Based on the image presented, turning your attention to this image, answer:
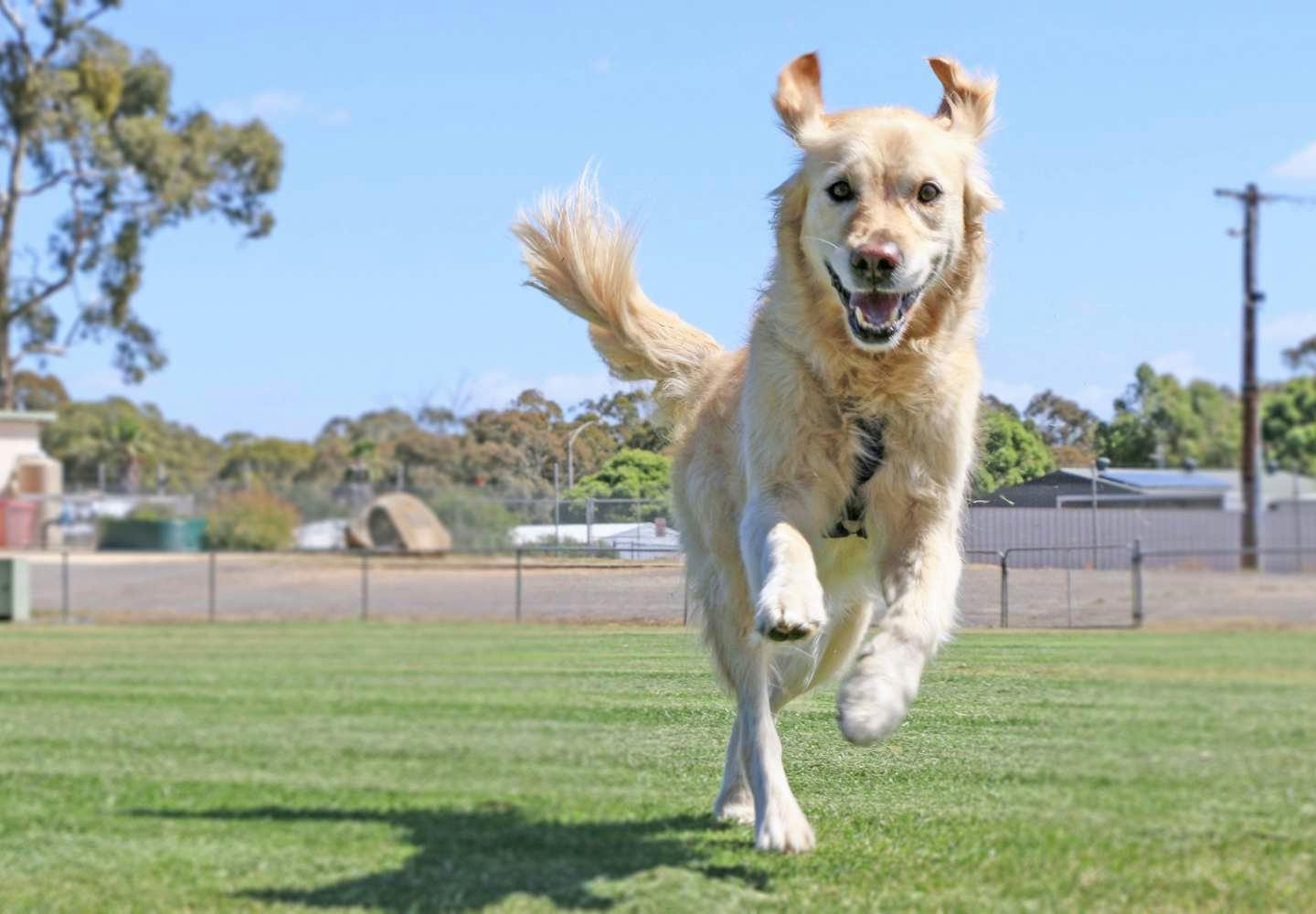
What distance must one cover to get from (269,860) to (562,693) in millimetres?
5339

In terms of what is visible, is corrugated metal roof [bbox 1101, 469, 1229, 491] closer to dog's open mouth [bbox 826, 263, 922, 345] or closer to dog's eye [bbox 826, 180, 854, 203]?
dog's open mouth [bbox 826, 263, 922, 345]

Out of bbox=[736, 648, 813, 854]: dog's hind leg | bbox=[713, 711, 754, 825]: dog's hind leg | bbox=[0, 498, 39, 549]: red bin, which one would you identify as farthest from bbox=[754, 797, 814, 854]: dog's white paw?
bbox=[0, 498, 39, 549]: red bin

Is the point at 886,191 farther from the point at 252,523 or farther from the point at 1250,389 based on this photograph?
the point at 252,523

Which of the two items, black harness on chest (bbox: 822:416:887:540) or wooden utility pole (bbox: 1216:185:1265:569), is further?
wooden utility pole (bbox: 1216:185:1265:569)

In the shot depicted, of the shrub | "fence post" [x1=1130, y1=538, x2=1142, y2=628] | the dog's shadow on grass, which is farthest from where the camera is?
the shrub

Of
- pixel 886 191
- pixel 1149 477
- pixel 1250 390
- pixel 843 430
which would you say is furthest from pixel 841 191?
pixel 1250 390

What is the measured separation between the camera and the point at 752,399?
455cm

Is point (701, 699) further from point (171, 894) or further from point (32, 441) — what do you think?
point (32, 441)

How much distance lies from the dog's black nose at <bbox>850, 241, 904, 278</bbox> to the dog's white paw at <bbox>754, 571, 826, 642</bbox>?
818 mm

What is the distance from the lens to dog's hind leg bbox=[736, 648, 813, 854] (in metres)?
4.67

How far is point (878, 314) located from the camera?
12.7 ft

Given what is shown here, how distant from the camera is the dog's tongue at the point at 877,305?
3.84 m

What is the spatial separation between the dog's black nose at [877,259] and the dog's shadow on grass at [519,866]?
212 cm

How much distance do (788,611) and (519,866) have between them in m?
3.60
